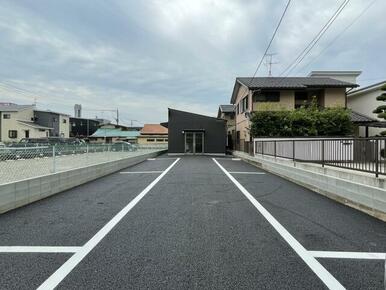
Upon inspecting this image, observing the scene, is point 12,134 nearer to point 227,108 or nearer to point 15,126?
point 15,126

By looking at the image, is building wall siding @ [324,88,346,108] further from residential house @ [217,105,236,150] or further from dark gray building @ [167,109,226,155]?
residential house @ [217,105,236,150]

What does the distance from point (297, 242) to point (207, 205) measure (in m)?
2.77

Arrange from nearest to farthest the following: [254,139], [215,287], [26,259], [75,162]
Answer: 1. [215,287]
2. [26,259]
3. [75,162]
4. [254,139]

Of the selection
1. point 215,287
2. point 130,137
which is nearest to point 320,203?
point 215,287

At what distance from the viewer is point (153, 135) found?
65625 millimetres

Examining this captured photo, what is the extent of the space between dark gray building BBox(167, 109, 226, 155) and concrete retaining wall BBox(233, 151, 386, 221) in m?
23.2

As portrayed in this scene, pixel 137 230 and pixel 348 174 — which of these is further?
pixel 348 174

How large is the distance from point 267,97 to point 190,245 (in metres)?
24.7

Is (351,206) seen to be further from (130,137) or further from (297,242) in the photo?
(130,137)

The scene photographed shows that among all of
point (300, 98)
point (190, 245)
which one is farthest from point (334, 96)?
point (190, 245)

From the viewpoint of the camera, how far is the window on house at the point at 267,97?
89.8ft

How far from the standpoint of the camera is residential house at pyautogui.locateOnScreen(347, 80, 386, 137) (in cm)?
2470

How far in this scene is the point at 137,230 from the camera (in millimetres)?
5129

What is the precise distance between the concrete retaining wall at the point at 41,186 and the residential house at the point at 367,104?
20.9 metres
